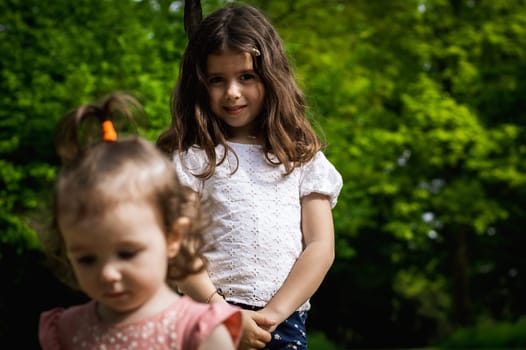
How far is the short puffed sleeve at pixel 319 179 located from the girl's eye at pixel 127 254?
1.32 meters

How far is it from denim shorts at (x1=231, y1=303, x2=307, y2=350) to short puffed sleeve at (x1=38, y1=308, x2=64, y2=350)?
0.91 m

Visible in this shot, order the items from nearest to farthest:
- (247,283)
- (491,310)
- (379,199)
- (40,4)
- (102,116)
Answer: (102,116), (247,283), (40,4), (379,199), (491,310)

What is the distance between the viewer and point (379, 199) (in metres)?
17.2

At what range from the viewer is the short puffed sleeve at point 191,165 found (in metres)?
3.09

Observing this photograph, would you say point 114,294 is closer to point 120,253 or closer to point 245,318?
point 120,253

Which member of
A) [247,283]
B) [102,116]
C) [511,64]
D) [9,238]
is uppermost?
[102,116]

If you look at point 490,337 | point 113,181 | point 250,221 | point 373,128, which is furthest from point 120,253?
point 490,337

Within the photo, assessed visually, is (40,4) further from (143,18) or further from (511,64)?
(511,64)

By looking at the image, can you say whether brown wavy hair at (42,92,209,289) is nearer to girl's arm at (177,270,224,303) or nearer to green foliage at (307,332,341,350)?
girl's arm at (177,270,224,303)

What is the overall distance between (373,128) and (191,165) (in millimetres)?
12498

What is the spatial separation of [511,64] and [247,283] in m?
15.4

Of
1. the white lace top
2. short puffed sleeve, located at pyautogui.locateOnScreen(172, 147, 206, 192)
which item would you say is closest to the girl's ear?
the white lace top

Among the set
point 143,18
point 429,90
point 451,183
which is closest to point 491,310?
point 451,183

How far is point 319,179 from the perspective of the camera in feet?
10.6
